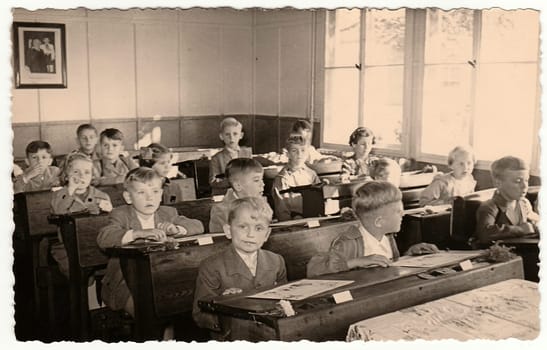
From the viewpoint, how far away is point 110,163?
5.70 meters

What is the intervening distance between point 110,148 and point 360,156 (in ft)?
7.23

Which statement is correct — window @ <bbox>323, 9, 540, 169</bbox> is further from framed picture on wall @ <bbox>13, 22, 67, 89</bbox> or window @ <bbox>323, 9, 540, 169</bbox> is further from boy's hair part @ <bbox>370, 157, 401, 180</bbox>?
framed picture on wall @ <bbox>13, 22, 67, 89</bbox>

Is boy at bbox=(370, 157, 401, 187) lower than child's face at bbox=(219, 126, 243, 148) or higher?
lower

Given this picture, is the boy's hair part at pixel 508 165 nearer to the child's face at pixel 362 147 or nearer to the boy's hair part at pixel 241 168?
the boy's hair part at pixel 241 168

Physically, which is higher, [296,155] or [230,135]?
[230,135]

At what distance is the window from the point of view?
4.83 metres

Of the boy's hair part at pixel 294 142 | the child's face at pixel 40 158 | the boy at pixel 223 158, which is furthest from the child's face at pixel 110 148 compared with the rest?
the boy's hair part at pixel 294 142

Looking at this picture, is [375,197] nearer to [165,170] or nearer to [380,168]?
[380,168]

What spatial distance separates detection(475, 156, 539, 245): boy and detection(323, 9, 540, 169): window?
0.46 ft

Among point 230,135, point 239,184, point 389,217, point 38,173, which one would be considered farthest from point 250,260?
point 230,135

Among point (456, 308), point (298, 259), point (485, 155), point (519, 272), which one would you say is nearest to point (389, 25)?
point (485, 155)

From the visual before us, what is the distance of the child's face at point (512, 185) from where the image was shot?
357 cm

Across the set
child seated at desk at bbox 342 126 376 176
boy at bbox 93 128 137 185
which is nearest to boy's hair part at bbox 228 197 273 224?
boy at bbox 93 128 137 185

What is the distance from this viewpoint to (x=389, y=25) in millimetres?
6918
